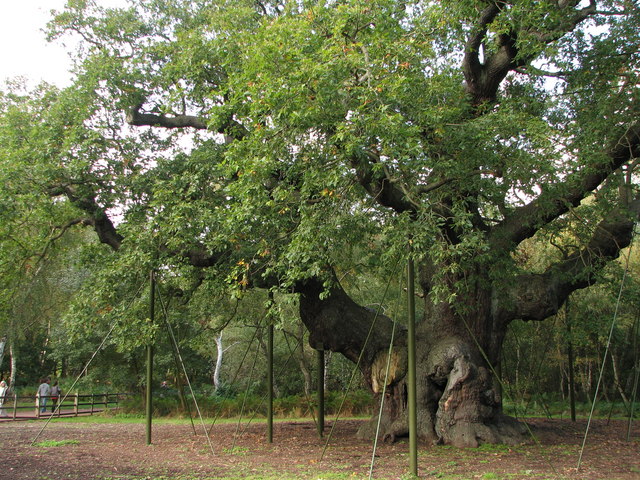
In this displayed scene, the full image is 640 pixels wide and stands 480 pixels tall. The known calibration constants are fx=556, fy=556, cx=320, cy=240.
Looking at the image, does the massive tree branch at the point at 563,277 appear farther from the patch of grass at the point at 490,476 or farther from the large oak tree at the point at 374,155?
the patch of grass at the point at 490,476

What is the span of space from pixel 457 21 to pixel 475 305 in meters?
5.29

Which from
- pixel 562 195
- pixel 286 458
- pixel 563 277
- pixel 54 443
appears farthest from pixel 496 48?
pixel 54 443

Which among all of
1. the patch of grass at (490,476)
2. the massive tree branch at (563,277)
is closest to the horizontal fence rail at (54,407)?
the patch of grass at (490,476)

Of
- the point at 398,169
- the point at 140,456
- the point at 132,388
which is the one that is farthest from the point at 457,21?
the point at 132,388

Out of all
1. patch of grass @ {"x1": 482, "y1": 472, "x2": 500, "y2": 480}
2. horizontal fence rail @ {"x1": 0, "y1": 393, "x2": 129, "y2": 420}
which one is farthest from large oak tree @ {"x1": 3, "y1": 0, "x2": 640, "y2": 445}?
horizontal fence rail @ {"x1": 0, "y1": 393, "x2": 129, "y2": 420}

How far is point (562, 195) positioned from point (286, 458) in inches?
244

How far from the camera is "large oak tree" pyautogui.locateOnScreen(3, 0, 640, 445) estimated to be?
767 centimetres

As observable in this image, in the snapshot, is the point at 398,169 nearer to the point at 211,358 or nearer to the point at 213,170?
the point at 213,170

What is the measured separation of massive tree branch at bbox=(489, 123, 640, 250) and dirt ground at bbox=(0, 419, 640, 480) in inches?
144

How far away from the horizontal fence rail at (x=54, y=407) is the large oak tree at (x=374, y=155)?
7.01 metres

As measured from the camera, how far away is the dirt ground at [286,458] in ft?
24.3

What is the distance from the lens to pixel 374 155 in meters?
8.12

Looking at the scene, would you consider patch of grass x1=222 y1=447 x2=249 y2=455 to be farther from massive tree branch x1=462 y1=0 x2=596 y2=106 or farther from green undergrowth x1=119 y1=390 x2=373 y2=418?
green undergrowth x1=119 y1=390 x2=373 y2=418

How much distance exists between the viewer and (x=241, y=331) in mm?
26766
